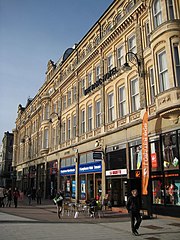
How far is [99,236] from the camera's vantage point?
9578 millimetres

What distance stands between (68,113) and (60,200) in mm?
14982

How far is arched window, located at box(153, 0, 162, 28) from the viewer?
54.0 feet

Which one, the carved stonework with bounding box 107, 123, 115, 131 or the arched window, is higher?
the arched window

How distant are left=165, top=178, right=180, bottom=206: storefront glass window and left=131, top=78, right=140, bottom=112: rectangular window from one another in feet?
19.5

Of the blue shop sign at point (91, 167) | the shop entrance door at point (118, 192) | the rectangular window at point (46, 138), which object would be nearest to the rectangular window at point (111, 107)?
the blue shop sign at point (91, 167)

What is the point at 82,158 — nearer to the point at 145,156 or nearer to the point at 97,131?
the point at 97,131

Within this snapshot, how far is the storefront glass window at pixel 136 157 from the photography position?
697 inches

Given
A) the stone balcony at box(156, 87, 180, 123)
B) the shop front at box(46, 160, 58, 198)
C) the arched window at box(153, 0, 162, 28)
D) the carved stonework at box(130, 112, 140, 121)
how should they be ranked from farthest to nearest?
the shop front at box(46, 160, 58, 198)
the carved stonework at box(130, 112, 140, 121)
the arched window at box(153, 0, 162, 28)
the stone balcony at box(156, 87, 180, 123)

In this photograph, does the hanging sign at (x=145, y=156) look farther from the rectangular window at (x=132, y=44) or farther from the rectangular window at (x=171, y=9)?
the rectangular window at (x=132, y=44)

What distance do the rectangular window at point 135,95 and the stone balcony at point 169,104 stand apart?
11.8ft

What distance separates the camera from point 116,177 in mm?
19906

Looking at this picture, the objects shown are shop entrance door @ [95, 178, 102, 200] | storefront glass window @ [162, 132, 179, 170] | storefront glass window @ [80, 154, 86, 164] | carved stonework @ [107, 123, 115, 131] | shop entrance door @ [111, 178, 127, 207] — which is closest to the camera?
storefront glass window @ [162, 132, 179, 170]

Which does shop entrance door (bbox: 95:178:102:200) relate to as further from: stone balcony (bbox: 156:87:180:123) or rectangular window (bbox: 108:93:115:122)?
stone balcony (bbox: 156:87:180:123)

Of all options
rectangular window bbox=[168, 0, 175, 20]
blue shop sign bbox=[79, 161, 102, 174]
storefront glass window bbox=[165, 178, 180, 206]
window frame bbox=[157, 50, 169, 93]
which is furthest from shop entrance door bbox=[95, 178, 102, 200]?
rectangular window bbox=[168, 0, 175, 20]
